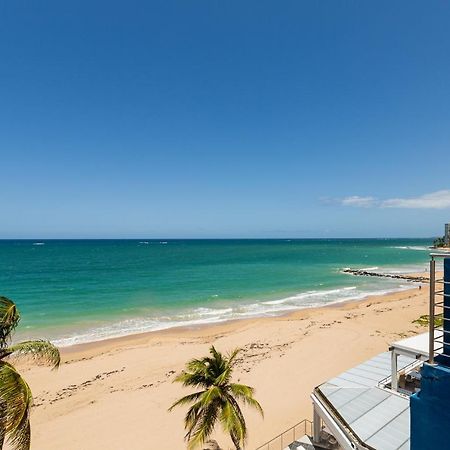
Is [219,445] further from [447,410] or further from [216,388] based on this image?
[447,410]

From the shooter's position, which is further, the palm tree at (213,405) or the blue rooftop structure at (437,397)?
the palm tree at (213,405)

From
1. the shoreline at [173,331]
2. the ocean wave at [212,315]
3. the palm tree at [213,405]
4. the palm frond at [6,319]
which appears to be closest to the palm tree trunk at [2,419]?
the palm frond at [6,319]

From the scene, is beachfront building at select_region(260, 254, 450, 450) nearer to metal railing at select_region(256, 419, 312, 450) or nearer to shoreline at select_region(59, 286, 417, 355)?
metal railing at select_region(256, 419, 312, 450)

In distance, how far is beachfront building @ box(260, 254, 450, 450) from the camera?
4984 millimetres

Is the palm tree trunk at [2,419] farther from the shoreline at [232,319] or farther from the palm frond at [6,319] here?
the shoreline at [232,319]

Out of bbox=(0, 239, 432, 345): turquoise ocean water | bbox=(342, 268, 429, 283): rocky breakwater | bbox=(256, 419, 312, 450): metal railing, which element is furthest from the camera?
bbox=(342, 268, 429, 283): rocky breakwater

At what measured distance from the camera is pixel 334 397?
11039mm

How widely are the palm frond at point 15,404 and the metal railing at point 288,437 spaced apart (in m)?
9.97

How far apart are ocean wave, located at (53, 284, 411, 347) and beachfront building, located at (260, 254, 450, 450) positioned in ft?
74.9

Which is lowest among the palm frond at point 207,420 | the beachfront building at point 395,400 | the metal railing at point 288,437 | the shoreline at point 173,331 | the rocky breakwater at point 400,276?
the shoreline at point 173,331

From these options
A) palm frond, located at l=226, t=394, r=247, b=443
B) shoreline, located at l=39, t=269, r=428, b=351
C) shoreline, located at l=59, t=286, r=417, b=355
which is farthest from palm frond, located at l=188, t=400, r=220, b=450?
shoreline, located at l=39, t=269, r=428, b=351

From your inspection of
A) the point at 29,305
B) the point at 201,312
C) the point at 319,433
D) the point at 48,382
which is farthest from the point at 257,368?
the point at 29,305

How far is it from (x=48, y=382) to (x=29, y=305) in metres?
24.9

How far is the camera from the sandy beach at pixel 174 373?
16.2 metres
